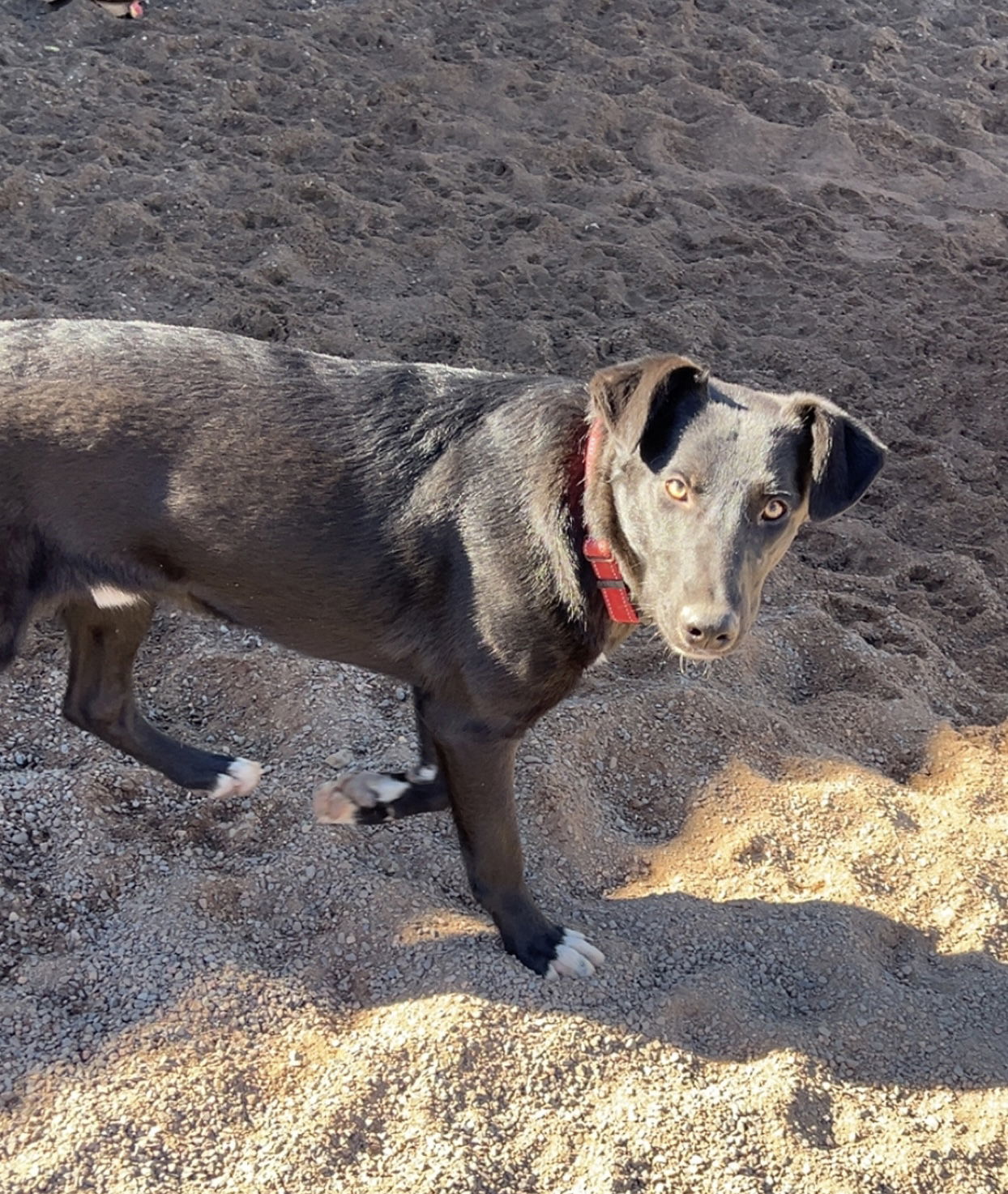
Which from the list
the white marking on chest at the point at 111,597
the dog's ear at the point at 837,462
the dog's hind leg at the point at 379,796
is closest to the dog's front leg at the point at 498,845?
the dog's hind leg at the point at 379,796

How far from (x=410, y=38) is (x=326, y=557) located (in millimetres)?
6398

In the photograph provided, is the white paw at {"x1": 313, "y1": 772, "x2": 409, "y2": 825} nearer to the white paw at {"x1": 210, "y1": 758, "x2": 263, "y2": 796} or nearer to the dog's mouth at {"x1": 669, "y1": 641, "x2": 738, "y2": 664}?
the white paw at {"x1": 210, "y1": 758, "x2": 263, "y2": 796}

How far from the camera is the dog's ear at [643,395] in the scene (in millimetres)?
2908

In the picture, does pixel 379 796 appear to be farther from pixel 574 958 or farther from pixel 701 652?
pixel 701 652

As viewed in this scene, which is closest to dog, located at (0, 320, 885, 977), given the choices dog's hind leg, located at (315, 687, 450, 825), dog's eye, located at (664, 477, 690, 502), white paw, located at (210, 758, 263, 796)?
dog's eye, located at (664, 477, 690, 502)

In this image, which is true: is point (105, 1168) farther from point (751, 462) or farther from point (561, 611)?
point (751, 462)

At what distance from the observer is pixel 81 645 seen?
3.87 m

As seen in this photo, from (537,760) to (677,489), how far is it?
1.38m

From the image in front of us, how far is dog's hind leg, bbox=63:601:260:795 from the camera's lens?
3852 mm

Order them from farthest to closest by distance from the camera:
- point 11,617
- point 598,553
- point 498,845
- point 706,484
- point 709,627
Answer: point 498,845
point 11,617
point 598,553
point 706,484
point 709,627

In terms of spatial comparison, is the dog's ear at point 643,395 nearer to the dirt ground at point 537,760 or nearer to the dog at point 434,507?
the dog at point 434,507

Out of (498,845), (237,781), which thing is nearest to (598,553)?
(498,845)

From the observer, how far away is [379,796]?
3773 millimetres

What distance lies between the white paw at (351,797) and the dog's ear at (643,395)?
1.39 metres
